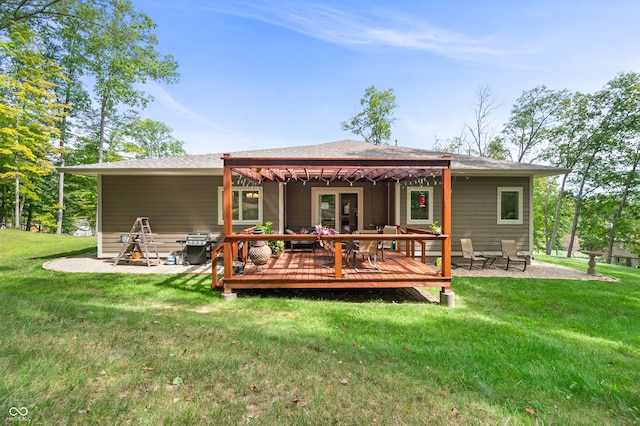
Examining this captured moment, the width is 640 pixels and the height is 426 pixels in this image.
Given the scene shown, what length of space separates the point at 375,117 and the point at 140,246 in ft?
68.3

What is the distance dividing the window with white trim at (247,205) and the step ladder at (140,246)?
7.36ft

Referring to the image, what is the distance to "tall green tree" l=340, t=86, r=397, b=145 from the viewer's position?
23.2m

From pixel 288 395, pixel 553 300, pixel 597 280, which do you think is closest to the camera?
pixel 288 395

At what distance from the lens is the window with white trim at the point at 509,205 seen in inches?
335

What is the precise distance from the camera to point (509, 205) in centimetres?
862

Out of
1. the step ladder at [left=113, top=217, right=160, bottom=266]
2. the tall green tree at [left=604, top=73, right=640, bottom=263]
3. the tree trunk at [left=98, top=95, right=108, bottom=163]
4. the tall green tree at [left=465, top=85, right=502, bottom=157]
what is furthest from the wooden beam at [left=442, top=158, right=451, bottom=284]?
the tree trunk at [left=98, top=95, right=108, bottom=163]

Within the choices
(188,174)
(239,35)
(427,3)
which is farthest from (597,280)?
(239,35)

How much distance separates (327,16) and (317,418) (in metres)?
12.6

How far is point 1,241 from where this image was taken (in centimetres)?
1182

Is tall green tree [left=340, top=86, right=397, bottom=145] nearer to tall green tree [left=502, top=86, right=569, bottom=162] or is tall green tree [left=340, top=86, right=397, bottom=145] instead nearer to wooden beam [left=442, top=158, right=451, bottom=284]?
tall green tree [left=502, top=86, right=569, bottom=162]

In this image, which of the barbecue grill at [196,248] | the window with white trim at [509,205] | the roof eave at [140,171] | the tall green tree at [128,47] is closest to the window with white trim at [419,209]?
the window with white trim at [509,205]

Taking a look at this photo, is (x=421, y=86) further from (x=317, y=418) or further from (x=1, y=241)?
(x=1, y=241)

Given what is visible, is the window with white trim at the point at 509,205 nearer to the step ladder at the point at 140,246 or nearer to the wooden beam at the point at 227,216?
the wooden beam at the point at 227,216

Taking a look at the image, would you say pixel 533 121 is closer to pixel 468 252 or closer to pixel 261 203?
pixel 468 252
